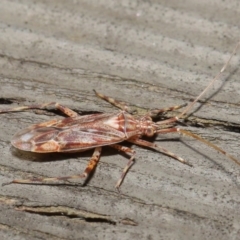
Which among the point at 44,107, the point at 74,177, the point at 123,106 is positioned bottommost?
the point at 74,177

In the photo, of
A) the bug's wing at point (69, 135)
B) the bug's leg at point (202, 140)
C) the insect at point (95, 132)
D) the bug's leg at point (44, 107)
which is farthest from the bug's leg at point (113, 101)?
the bug's leg at point (202, 140)

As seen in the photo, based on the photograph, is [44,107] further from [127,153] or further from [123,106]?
[127,153]

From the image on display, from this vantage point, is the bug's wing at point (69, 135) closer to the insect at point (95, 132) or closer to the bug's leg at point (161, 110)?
the insect at point (95, 132)

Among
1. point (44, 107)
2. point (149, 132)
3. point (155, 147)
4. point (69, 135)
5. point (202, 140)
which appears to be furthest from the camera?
point (69, 135)

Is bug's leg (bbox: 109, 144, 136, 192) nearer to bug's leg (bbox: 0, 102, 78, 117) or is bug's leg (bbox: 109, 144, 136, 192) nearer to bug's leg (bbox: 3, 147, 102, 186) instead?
bug's leg (bbox: 3, 147, 102, 186)

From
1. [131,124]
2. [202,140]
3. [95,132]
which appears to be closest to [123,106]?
[131,124]

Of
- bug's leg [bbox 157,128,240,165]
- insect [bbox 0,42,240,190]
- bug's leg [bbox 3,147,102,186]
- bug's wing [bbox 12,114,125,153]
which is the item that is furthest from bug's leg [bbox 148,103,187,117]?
bug's leg [bbox 3,147,102,186]
